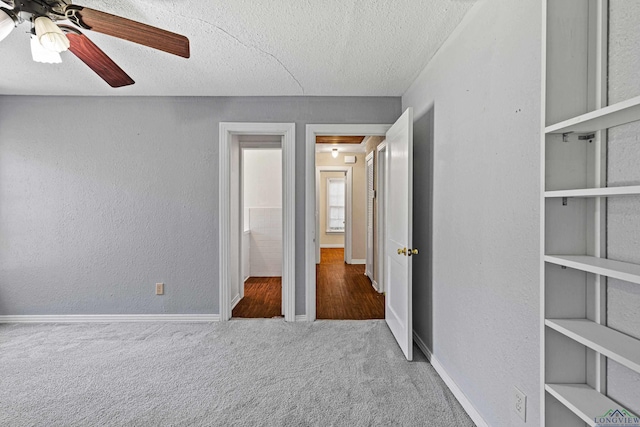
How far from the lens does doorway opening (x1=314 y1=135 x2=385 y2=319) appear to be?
382 cm

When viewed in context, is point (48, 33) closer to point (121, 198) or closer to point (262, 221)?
point (121, 198)

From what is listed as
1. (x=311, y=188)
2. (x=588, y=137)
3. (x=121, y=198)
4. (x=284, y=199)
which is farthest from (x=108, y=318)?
(x=588, y=137)

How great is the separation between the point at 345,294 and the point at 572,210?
3.36 meters

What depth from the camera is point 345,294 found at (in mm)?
4184

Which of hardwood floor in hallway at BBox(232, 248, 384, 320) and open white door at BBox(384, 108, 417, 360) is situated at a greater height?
open white door at BBox(384, 108, 417, 360)

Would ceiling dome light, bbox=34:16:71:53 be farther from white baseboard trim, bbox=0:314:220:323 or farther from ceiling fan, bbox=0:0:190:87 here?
white baseboard trim, bbox=0:314:220:323

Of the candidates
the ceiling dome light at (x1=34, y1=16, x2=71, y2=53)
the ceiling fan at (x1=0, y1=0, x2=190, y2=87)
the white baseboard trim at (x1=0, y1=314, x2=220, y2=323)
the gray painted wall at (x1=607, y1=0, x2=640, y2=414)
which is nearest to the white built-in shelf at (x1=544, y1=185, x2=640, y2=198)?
the gray painted wall at (x1=607, y1=0, x2=640, y2=414)

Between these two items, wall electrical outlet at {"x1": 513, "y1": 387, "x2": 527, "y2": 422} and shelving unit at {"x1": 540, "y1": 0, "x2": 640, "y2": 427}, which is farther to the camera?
wall electrical outlet at {"x1": 513, "y1": 387, "x2": 527, "y2": 422}

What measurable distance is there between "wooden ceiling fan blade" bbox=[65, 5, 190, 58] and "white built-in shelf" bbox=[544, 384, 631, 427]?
204 cm

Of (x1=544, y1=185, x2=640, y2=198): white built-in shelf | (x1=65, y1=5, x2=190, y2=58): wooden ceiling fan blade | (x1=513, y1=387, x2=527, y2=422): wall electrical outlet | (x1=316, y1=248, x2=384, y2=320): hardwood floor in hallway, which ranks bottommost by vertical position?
(x1=316, y1=248, x2=384, y2=320): hardwood floor in hallway

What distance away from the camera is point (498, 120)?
1500mm

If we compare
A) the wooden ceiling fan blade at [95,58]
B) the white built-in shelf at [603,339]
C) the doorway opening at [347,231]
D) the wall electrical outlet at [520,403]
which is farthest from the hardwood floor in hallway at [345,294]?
the wooden ceiling fan blade at [95,58]

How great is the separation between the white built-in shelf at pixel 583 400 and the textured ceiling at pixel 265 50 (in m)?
1.82

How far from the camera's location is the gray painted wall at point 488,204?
129 cm
